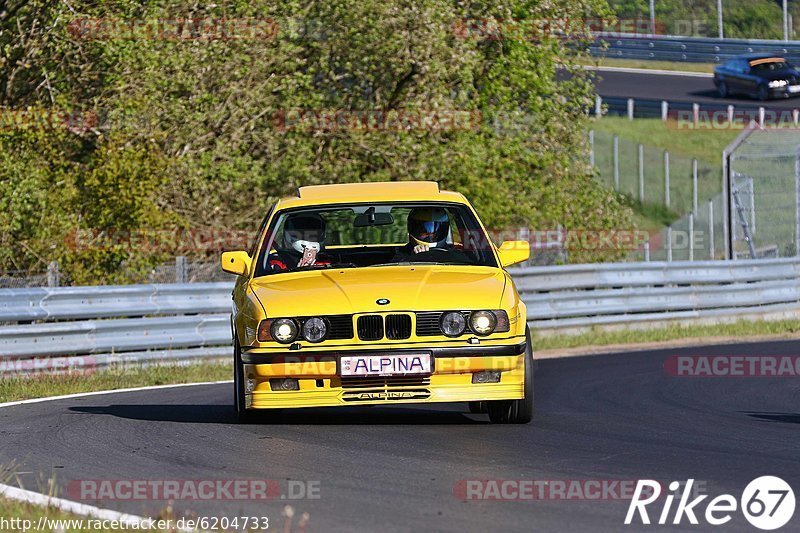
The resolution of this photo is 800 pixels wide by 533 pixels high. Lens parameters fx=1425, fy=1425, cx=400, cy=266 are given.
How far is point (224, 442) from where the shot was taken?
826 centimetres

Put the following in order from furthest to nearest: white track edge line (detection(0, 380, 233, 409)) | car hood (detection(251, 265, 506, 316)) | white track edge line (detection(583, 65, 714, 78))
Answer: white track edge line (detection(583, 65, 714, 78)), white track edge line (detection(0, 380, 233, 409)), car hood (detection(251, 265, 506, 316))

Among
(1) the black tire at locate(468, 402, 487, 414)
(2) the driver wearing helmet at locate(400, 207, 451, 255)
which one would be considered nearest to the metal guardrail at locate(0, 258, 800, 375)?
(2) the driver wearing helmet at locate(400, 207, 451, 255)

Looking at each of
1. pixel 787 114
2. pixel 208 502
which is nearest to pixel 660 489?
pixel 208 502

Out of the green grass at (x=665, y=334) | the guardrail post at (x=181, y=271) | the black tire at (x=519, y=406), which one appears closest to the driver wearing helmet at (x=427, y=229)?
the black tire at (x=519, y=406)

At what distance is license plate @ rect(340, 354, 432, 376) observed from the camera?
27.7 ft

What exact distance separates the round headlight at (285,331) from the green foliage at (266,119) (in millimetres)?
11112

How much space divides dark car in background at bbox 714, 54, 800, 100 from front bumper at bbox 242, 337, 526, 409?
140ft

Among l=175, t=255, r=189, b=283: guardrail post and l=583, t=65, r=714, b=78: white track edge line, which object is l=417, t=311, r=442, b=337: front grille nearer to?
l=175, t=255, r=189, b=283: guardrail post

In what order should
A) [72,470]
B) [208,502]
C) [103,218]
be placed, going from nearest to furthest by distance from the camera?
[208,502], [72,470], [103,218]

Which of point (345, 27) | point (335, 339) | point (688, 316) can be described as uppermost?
point (345, 27)

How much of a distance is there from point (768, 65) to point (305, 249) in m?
42.4

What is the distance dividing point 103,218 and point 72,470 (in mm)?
13259

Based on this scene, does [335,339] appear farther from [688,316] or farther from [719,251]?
[719,251]

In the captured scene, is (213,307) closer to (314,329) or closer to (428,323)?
(314,329)
